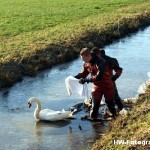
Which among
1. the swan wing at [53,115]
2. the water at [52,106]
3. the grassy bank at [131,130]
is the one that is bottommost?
the water at [52,106]

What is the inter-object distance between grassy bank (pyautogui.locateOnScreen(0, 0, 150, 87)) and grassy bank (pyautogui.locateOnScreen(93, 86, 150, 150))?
6.09m

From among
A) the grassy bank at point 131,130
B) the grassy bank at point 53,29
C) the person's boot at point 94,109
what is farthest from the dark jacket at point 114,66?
the grassy bank at point 53,29

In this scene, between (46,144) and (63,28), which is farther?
(63,28)

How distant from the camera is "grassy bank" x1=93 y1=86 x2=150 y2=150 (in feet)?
30.1

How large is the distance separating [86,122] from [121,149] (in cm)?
345

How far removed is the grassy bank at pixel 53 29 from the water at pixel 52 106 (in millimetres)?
786

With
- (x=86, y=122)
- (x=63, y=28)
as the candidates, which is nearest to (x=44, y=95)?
(x=86, y=122)

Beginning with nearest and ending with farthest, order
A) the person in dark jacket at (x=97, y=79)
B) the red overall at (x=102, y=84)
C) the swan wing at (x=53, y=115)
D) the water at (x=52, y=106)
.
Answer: the water at (x=52, y=106)
the person in dark jacket at (x=97, y=79)
the red overall at (x=102, y=84)
the swan wing at (x=53, y=115)

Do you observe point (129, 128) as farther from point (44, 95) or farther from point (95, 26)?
point (95, 26)

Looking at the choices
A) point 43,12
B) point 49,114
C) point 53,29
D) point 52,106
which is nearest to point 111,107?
point 49,114

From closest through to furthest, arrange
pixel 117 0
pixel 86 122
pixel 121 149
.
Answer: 1. pixel 121 149
2. pixel 86 122
3. pixel 117 0

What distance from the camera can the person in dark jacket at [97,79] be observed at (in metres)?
11.5

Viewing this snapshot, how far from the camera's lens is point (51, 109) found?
13.6m

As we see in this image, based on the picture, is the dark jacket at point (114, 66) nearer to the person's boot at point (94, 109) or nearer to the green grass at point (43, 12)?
the person's boot at point (94, 109)
